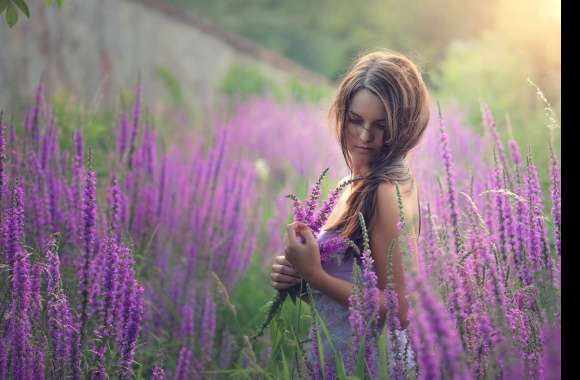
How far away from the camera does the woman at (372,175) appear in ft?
6.76

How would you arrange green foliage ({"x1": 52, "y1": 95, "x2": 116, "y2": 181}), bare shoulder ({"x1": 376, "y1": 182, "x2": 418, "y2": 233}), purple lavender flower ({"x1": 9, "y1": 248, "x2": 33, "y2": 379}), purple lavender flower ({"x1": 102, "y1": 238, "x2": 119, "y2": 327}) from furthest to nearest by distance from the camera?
green foliage ({"x1": 52, "y1": 95, "x2": 116, "y2": 181}), bare shoulder ({"x1": 376, "y1": 182, "x2": 418, "y2": 233}), purple lavender flower ({"x1": 102, "y1": 238, "x2": 119, "y2": 327}), purple lavender flower ({"x1": 9, "y1": 248, "x2": 33, "y2": 379})

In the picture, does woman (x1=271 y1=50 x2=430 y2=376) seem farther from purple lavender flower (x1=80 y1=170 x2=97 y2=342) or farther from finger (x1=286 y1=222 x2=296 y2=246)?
purple lavender flower (x1=80 y1=170 x2=97 y2=342)

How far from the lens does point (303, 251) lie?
200 centimetres

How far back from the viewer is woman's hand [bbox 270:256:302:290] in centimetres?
215

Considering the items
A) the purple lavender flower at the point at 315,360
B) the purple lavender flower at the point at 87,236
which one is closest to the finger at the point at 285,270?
the purple lavender flower at the point at 315,360

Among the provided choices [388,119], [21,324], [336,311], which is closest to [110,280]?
[21,324]

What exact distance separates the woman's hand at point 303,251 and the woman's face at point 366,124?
373 mm

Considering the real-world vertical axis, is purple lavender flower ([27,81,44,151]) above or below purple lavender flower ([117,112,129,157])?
below

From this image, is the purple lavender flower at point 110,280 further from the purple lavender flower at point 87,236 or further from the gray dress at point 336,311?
the gray dress at point 336,311

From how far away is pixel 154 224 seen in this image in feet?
11.1

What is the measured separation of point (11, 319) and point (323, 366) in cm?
88

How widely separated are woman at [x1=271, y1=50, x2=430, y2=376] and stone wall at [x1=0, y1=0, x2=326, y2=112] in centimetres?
214

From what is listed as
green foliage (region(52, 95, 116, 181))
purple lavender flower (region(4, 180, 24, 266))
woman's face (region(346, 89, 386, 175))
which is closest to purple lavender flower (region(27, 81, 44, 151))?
green foliage (region(52, 95, 116, 181))
